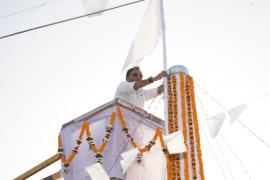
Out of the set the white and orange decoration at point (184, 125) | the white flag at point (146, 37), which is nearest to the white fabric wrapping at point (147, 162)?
the white flag at point (146, 37)

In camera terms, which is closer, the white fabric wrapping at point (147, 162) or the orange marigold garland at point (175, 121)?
the orange marigold garland at point (175, 121)

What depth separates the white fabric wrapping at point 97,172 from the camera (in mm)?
4863

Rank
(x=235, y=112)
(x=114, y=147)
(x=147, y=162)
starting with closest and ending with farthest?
(x=235, y=112) < (x=114, y=147) < (x=147, y=162)

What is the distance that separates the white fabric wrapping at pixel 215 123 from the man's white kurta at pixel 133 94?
104cm

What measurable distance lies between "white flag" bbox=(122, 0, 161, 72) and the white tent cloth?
2.50ft

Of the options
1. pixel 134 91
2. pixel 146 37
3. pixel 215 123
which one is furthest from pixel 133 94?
pixel 215 123

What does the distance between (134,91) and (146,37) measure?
0.80 meters

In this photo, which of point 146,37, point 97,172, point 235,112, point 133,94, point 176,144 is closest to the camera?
point 176,144

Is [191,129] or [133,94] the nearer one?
[191,129]

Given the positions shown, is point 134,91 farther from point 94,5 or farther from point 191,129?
point 191,129

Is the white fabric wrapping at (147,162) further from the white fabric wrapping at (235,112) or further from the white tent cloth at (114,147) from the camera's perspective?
the white fabric wrapping at (235,112)

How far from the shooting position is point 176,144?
431 cm

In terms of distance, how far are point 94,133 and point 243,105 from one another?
209cm

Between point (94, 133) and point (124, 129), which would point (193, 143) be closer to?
point (124, 129)
